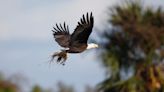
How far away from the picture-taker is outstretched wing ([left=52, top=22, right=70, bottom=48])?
1435cm

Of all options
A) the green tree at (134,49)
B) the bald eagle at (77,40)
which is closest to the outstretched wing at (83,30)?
the bald eagle at (77,40)

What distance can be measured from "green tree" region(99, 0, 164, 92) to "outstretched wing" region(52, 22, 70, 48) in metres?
15.7

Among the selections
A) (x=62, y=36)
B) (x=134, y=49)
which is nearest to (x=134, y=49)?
(x=134, y=49)

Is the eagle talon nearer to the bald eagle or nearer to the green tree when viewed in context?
the bald eagle

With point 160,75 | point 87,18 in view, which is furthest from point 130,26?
point 87,18

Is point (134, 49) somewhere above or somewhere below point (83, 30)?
below

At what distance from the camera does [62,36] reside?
1492 centimetres

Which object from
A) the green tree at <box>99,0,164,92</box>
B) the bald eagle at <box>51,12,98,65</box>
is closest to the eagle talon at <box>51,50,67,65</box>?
the bald eagle at <box>51,12,98,65</box>

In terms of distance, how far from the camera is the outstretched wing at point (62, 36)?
14352mm

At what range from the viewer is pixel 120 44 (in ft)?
107

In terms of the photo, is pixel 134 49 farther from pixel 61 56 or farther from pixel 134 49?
pixel 61 56

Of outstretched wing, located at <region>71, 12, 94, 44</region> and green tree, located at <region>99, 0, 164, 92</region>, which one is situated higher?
outstretched wing, located at <region>71, 12, 94, 44</region>

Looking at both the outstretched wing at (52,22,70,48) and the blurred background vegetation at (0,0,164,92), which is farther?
the blurred background vegetation at (0,0,164,92)

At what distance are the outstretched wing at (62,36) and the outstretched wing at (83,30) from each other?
166 mm
